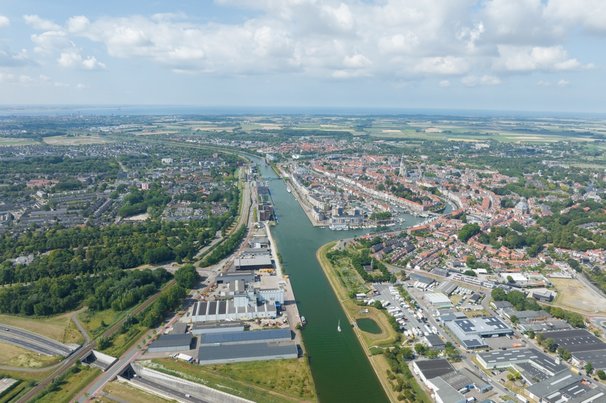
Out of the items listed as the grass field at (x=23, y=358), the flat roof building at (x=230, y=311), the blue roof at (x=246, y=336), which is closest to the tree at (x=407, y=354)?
the blue roof at (x=246, y=336)

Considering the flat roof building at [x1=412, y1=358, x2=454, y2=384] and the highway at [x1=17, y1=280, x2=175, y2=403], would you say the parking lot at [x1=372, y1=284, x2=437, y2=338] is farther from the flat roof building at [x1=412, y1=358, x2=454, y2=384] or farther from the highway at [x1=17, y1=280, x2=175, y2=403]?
the highway at [x1=17, y1=280, x2=175, y2=403]

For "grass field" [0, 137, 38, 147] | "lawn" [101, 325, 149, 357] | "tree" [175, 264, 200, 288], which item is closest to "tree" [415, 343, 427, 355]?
"lawn" [101, 325, 149, 357]

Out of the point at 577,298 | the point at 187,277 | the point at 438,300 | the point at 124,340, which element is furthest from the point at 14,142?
the point at 577,298

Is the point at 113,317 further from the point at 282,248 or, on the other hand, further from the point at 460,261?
the point at 460,261

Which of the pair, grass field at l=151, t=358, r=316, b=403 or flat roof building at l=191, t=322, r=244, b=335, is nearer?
grass field at l=151, t=358, r=316, b=403

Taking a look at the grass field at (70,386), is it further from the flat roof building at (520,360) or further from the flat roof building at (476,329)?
the flat roof building at (520,360)

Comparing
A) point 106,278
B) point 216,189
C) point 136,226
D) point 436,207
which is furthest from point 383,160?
point 106,278
